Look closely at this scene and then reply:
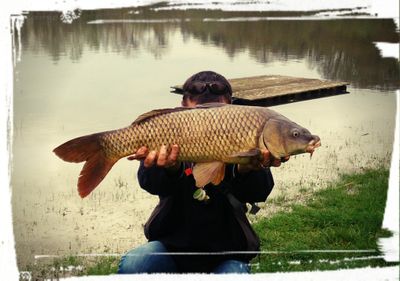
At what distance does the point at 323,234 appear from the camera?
211cm

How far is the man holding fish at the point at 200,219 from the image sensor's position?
4.04 feet

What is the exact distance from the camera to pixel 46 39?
1.89 m

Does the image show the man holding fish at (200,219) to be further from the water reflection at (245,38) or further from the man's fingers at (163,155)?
the water reflection at (245,38)

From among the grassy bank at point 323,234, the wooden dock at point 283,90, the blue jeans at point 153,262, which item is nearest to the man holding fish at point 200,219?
the blue jeans at point 153,262

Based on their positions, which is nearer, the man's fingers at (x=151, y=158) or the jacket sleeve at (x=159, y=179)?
the man's fingers at (x=151, y=158)

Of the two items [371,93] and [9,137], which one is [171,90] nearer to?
[9,137]

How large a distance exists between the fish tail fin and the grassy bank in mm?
703

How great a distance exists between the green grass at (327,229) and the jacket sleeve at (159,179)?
0.61m

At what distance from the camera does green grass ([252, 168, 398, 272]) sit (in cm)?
180

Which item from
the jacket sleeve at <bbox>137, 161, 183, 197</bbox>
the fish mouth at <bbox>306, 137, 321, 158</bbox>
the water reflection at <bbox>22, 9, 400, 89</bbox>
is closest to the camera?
the fish mouth at <bbox>306, 137, 321, 158</bbox>

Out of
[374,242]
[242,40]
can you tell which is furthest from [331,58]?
[374,242]

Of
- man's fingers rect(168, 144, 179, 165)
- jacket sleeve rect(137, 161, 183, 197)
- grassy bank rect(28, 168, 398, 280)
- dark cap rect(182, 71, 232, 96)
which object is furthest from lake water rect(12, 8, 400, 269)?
man's fingers rect(168, 144, 179, 165)

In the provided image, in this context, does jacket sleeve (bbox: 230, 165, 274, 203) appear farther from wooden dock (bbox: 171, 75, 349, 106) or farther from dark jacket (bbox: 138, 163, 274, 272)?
wooden dock (bbox: 171, 75, 349, 106)

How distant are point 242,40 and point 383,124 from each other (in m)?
1.14
